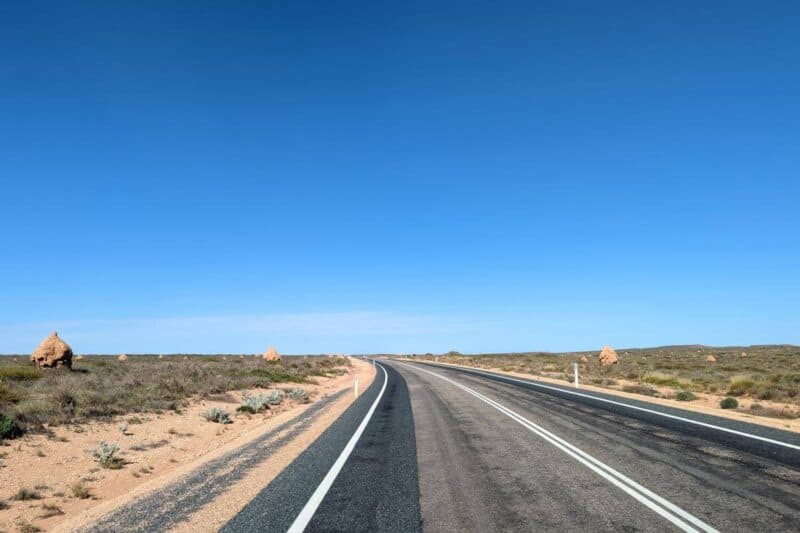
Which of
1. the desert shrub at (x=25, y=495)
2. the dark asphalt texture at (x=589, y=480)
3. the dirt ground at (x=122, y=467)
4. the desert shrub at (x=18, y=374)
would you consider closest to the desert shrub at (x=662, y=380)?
the dark asphalt texture at (x=589, y=480)

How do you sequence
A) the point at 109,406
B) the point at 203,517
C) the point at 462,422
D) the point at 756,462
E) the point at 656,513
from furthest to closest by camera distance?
1. the point at 109,406
2. the point at 462,422
3. the point at 756,462
4. the point at 203,517
5. the point at 656,513

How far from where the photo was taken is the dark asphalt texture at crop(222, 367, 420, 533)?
5.71m

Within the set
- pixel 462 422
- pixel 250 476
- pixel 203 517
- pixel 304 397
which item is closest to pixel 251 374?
pixel 304 397

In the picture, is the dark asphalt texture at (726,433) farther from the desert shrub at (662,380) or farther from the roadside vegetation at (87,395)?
the roadside vegetation at (87,395)

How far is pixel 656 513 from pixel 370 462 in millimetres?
4764

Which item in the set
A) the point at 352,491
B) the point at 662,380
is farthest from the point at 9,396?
the point at 662,380

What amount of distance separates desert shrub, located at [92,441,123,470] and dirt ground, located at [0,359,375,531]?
0.46ft

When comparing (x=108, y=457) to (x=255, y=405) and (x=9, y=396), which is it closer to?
(x=9, y=396)

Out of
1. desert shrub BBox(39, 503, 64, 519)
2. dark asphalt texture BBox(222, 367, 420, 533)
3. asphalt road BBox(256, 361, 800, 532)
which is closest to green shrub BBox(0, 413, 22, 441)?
desert shrub BBox(39, 503, 64, 519)

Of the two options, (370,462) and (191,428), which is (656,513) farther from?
(191,428)

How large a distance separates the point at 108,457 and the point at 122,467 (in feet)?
1.36

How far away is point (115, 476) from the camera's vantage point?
9977 mm

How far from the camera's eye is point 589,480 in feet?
23.6

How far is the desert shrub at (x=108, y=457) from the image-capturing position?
10.6 meters
